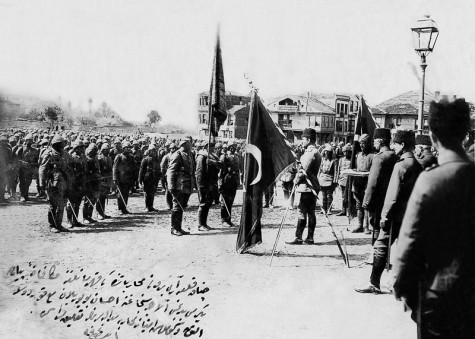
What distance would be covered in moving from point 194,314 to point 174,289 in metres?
1.01

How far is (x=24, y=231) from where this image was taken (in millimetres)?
9125

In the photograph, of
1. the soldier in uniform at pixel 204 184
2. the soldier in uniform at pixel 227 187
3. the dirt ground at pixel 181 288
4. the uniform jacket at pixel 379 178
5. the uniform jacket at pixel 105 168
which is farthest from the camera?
the uniform jacket at pixel 105 168

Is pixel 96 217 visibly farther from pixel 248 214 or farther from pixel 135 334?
pixel 135 334

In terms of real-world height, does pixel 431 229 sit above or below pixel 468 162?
below

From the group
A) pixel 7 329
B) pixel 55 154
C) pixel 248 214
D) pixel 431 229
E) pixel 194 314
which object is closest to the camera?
pixel 431 229

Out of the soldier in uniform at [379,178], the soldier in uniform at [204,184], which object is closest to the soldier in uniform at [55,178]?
the soldier in uniform at [204,184]

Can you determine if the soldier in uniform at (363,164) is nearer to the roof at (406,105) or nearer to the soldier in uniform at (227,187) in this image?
the soldier in uniform at (227,187)

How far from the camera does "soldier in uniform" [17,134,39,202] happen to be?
13.0 metres

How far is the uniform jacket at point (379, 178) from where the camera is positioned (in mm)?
5949

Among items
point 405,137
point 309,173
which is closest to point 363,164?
point 309,173

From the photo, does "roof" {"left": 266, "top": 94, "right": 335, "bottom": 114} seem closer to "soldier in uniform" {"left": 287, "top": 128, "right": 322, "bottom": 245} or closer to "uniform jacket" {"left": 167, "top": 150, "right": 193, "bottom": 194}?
"uniform jacket" {"left": 167, "top": 150, "right": 193, "bottom": 194}

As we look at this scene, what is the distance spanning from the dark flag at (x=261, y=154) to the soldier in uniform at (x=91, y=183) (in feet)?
15.3

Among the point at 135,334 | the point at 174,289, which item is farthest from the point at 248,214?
the point at 135,334

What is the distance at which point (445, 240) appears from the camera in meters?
2.47
